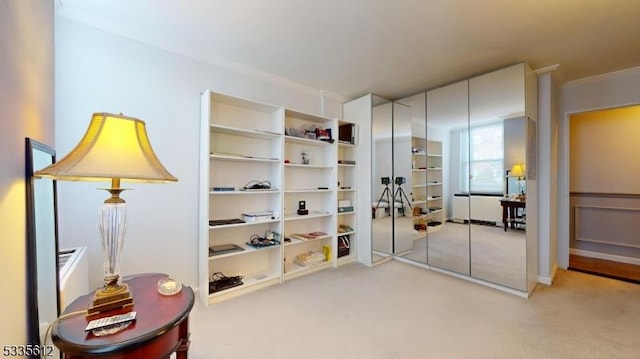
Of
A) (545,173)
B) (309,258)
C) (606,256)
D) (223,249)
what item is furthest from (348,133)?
(606,256)

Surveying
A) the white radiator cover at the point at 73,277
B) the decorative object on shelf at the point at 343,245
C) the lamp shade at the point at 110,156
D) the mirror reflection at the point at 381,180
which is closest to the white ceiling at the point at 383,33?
the mirror reflection at the point at 381,180

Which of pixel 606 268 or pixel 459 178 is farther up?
pixel 459 178

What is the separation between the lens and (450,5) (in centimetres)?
183

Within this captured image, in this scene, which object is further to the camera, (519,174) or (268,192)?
(268,192)

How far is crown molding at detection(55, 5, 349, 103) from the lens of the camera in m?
2.01

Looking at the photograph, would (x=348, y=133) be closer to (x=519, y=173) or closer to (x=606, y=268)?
(x=519, y=173)

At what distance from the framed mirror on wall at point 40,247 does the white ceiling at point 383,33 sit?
4.67 ft

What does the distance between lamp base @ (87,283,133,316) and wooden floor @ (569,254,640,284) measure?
4.57m

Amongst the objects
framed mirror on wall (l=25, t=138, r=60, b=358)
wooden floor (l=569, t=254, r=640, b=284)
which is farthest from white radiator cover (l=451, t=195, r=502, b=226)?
framed mirror on wall (l=25, t=138, r=60, b=358)

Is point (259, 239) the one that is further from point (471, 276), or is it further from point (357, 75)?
point (471, 276)

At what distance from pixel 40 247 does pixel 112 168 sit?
0.48 meters

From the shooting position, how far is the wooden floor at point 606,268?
3.02m

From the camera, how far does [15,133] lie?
2.88 feet

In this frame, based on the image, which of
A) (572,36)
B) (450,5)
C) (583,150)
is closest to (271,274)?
(450,5)
